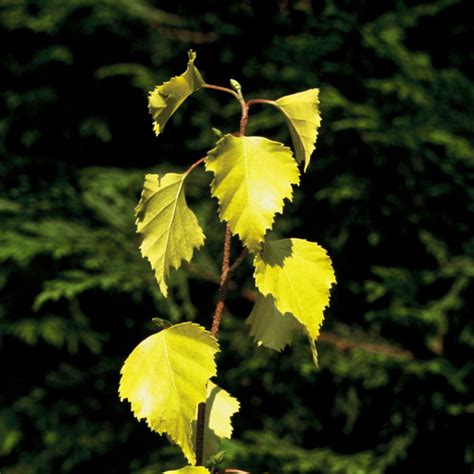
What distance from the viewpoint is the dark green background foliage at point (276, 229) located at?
6.98 ft

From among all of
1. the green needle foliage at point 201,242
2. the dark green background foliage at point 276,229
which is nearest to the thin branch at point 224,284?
the green needle foliage at point 201,242

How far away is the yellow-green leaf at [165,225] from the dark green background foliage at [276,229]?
1529mm

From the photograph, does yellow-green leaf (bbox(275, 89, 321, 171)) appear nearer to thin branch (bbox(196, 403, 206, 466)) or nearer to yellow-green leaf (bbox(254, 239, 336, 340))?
yellow-green leaf (bbox(254, 239, 336, 340))

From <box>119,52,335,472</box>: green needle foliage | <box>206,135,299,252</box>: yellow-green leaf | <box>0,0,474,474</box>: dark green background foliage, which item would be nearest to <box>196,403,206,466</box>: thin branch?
<box>119,52,335,472</box>: green needle foliage

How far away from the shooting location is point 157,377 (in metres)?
0.52

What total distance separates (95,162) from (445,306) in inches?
61.4

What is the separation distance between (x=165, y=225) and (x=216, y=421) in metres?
0.15

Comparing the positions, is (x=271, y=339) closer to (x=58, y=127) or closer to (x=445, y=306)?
(x=445, y=306)

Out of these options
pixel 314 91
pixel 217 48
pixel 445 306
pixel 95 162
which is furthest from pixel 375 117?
pixel 314 91

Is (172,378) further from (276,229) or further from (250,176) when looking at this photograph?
(276,229)

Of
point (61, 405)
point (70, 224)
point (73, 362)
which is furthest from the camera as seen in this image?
point (73, 362)

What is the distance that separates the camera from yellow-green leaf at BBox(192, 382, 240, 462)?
59cm

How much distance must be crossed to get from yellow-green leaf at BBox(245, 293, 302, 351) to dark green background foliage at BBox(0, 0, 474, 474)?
1464 millimetres

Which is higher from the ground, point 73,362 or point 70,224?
point 70,224
